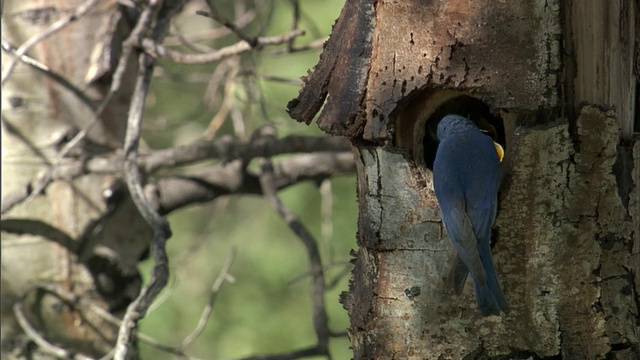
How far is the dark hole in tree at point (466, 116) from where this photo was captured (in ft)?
9.21

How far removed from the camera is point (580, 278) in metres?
2.34

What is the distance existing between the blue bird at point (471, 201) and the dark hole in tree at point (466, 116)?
0.22 meters

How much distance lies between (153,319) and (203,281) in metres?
1.00

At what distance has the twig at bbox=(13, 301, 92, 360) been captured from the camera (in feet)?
11.4

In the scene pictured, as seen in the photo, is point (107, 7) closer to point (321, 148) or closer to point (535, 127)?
point (321, 148)

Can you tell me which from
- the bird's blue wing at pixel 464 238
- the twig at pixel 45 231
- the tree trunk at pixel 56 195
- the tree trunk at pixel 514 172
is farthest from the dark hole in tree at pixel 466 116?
the twig at pixel 45 231

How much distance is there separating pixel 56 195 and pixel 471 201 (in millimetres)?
2110

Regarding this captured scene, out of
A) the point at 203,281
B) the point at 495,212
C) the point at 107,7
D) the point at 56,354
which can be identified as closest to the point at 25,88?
the point at 107,7

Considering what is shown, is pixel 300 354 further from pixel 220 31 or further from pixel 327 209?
pixel 220 31

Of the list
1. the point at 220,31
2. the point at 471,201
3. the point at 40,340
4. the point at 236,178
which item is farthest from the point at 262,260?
the point at 471,201

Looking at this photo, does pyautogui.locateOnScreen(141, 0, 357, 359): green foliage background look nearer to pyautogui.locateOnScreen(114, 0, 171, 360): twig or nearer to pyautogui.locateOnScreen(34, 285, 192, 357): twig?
pyautogui.locateOnScreen(34, 285, 192, 357): twig

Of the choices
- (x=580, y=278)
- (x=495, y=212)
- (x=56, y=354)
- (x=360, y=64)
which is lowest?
(x=56, y=354)

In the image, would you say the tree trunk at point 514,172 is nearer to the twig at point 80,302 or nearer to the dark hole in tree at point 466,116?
the dark hole in tree at point 466,116

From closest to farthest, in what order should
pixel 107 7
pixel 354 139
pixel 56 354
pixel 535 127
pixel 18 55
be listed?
pixel 535 127, pixel 354 139, pixel 18 55, pixel 56 354, pixel 107 7
